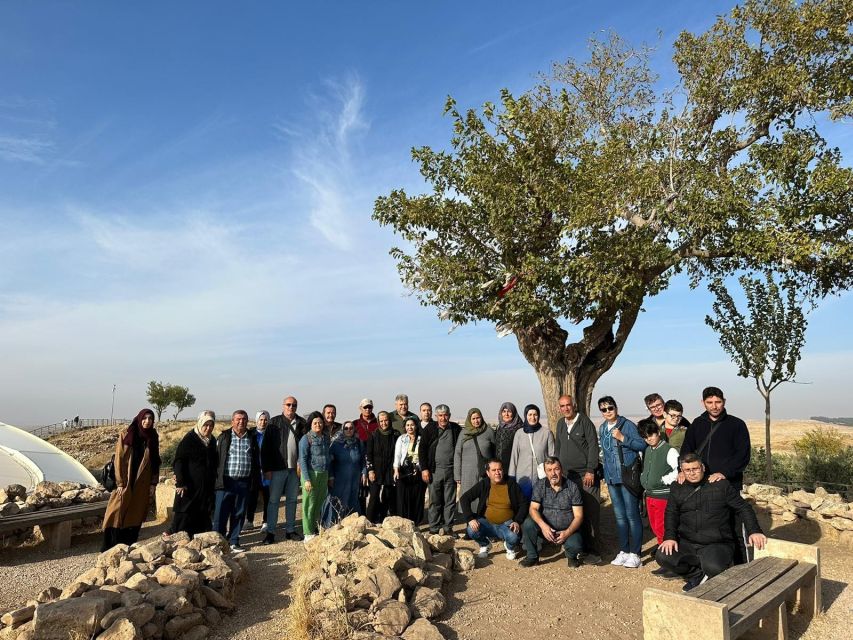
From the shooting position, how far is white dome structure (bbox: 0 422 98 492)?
1363 centimetres

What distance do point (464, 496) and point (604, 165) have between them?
22.7 feet

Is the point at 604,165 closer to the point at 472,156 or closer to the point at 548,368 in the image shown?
the point at 472,156

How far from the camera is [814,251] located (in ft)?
30.2

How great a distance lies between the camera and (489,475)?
699cm

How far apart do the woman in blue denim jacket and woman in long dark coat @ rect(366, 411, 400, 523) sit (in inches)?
120

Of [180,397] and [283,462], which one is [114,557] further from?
[180,397]

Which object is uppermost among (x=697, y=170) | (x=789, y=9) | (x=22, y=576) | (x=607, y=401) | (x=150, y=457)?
(x=789, y=9)

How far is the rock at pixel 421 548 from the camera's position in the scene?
5828 mm

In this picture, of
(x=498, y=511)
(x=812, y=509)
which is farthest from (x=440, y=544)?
(x=812, y=509)

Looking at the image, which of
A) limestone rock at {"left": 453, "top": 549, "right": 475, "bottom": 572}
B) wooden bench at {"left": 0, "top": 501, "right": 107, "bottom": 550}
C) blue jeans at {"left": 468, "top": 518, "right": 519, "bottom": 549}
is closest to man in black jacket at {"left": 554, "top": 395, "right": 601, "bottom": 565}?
blue jeans at {"left": 468, "top": 518, "right": 519, "bottom": 549}

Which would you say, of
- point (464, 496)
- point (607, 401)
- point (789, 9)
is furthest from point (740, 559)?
point (789, 9)

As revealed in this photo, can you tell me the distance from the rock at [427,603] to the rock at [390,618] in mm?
177

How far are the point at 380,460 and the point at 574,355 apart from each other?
5.26 metres

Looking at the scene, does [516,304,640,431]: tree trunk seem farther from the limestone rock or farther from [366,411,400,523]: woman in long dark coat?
the limestone rock
